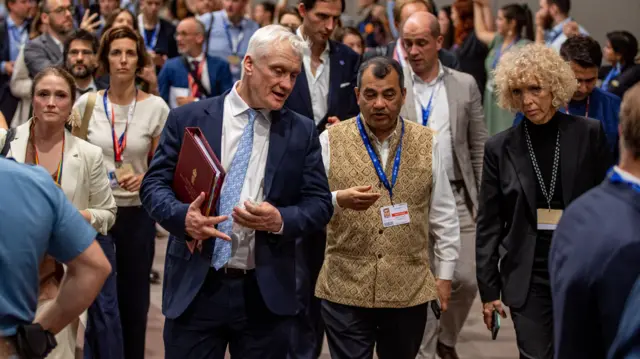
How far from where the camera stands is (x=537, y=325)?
A: 436 centimetres

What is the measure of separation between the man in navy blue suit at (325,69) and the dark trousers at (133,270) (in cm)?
109

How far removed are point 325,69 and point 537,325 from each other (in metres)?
1.97

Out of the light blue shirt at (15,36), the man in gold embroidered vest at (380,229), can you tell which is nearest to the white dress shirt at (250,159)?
the man in gold embroidered vest at (380,229)

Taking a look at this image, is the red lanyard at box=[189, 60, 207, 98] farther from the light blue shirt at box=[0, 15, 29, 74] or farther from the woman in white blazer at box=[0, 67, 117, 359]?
the woman in white blazer at box=[0, 67, 117, 359]

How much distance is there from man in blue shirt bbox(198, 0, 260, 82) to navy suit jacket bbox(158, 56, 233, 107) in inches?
66.8

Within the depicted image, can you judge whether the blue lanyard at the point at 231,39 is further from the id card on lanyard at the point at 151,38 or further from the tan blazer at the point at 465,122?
the tan blazer at the point at 465,122

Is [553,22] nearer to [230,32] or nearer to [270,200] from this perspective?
[230,32]

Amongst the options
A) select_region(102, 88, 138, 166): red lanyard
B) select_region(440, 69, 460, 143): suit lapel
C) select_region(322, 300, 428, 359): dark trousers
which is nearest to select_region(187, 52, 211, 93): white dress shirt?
select_region(102, 88, 138, 166): red lanyard

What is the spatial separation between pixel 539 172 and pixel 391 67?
30.6 inches

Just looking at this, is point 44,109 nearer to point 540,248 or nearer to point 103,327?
point 103,327

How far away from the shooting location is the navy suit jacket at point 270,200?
150 inches

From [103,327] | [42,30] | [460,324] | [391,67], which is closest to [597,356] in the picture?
[391,67]

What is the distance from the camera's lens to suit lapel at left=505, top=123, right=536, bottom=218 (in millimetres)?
4367

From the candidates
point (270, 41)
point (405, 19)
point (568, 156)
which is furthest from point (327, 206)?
point (405, 19)
